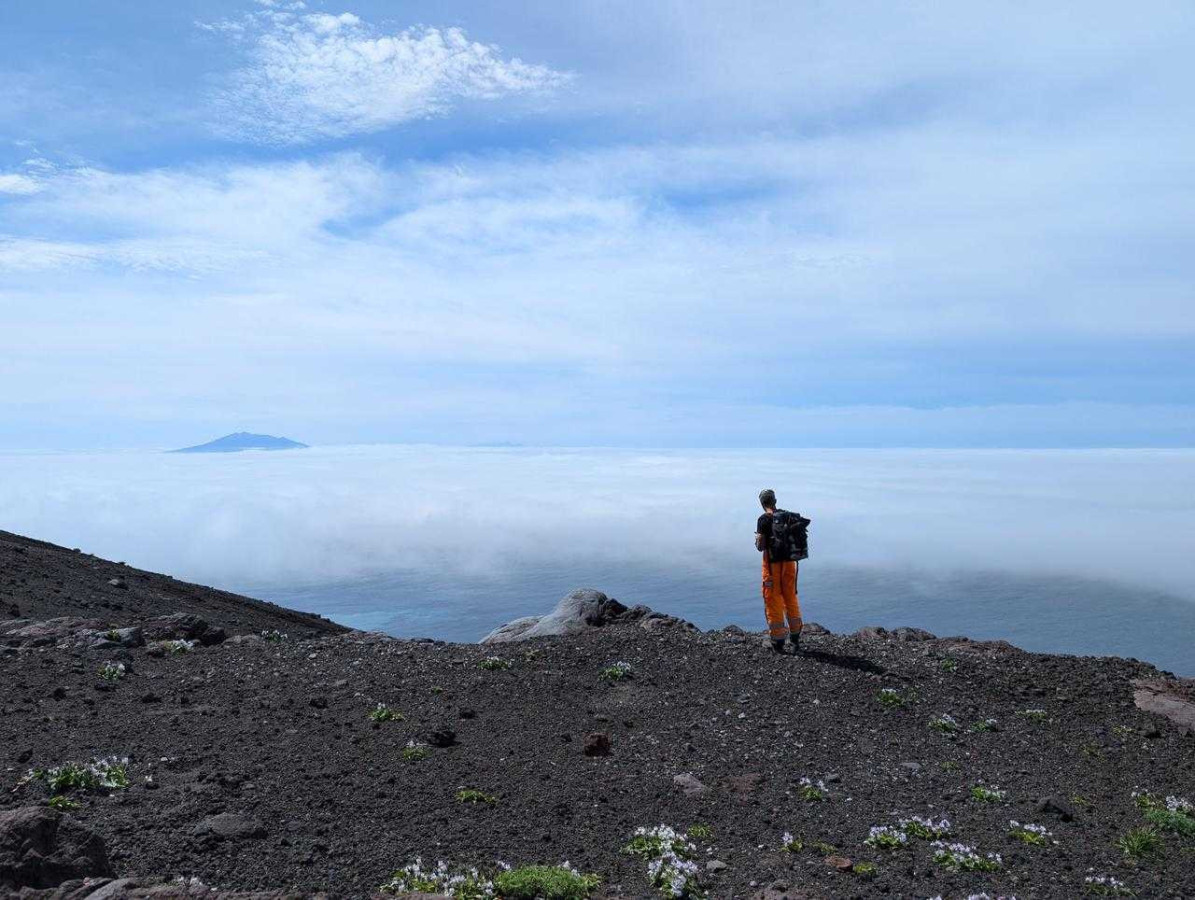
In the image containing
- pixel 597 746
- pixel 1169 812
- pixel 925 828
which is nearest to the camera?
pixel 925 828

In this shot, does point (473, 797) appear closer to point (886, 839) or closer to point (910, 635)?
point (886, 839)

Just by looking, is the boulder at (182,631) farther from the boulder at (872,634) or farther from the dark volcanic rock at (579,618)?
the boulder at (872,634)

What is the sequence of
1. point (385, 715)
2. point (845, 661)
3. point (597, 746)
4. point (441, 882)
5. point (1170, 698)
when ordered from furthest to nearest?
point (845, 661) → point (1170, 698) → point (385, 715) → point (597, 746) → point (441, 882)

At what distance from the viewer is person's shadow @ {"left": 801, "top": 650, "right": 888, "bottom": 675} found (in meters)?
16.3

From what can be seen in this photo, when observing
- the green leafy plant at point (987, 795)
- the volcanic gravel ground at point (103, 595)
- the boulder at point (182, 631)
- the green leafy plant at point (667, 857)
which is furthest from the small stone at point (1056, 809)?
the volcanic gravel ground at point (103, 595)

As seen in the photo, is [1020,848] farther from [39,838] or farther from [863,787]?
[39,838]

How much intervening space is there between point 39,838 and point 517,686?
8.79 m

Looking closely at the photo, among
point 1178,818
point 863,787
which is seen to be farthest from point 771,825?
point 1178,818

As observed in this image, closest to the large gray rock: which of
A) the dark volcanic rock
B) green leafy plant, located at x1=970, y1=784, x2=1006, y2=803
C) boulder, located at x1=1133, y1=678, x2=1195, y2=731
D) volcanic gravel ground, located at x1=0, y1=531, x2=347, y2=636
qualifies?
the dark volcanic rock

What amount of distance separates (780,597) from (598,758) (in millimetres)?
6304

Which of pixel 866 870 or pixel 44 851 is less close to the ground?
pixel 44 851

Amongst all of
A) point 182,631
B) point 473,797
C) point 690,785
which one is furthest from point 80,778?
point 182,631

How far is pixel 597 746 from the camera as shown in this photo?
1232cm

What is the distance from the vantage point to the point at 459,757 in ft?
38.9
